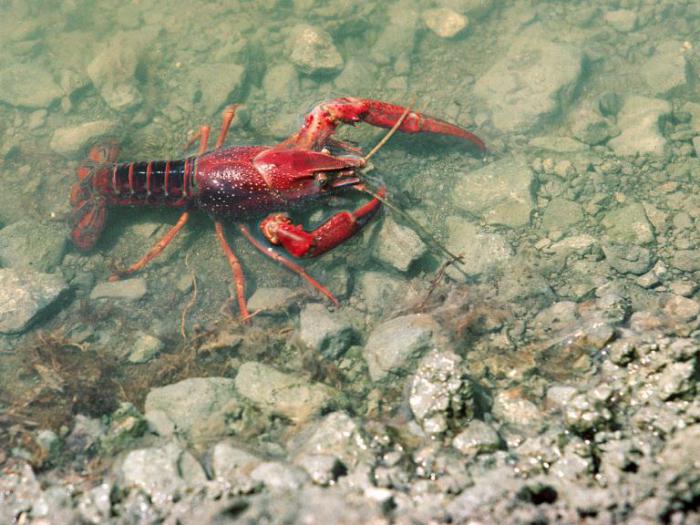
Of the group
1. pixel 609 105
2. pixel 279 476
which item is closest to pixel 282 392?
pixel 279 476

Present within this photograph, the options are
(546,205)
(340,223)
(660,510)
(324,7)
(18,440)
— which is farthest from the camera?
(324,7)

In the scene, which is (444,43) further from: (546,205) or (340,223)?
(340,223)

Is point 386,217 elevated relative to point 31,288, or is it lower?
elevated

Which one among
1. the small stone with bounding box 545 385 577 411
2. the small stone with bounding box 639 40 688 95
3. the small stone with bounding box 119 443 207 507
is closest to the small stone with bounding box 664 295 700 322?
the small stone with bounding box 545 385 577 411

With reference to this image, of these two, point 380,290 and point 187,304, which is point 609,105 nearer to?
point 380,290

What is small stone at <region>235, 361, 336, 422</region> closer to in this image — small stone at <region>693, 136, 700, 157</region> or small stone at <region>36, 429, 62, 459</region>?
small stone at <region>36, 429, 62, 459</region>

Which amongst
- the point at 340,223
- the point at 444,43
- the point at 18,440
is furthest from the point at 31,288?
the point at 444,43

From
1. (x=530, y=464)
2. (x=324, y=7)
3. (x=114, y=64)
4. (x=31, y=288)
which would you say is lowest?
(x=31, y=288)

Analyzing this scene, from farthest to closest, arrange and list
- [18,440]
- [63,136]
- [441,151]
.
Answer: [63,136] → [441,151] → [18,440]
